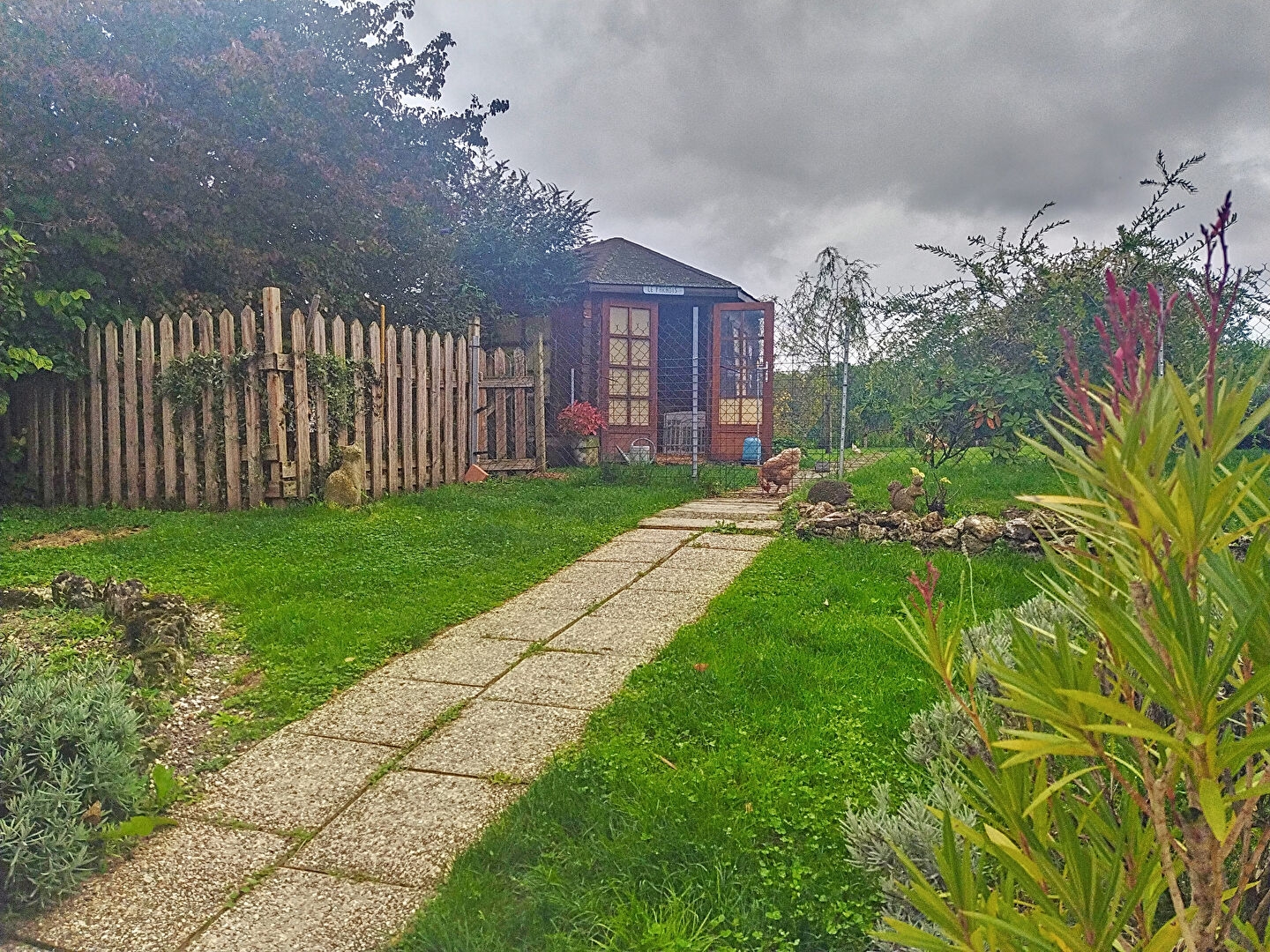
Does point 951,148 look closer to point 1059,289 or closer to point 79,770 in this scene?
point 1059,289

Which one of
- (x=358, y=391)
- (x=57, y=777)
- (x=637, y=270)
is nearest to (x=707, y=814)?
(x=57, y=777)

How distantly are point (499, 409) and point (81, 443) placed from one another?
407 cm

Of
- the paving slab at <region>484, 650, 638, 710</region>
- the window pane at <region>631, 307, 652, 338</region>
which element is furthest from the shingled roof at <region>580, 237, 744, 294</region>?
the paving slab at <region>484, 650, 638, 710</region>

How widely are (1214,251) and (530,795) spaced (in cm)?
209

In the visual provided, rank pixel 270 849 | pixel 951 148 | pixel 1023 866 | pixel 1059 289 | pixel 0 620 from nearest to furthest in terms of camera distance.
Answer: pixel 1023 866 → pixel 270 849 → pixel 0 620 → pixel 951 148 → pixel 1059 289

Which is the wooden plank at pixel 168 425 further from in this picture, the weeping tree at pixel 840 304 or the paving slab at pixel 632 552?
the weeping tree at pixel 840 304

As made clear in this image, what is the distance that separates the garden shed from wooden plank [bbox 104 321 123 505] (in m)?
6.57

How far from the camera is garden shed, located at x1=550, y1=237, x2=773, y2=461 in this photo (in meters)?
13.1

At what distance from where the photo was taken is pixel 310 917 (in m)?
1.84

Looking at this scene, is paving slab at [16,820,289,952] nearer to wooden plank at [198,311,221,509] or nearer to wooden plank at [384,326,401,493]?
wooden plank at [198,311,221,509]

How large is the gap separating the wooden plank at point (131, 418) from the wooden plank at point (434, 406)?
2565mm

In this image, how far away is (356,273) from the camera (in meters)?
10.3

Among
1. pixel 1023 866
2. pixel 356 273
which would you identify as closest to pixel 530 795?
pixel 1023 866

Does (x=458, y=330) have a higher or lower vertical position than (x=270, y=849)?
higher
